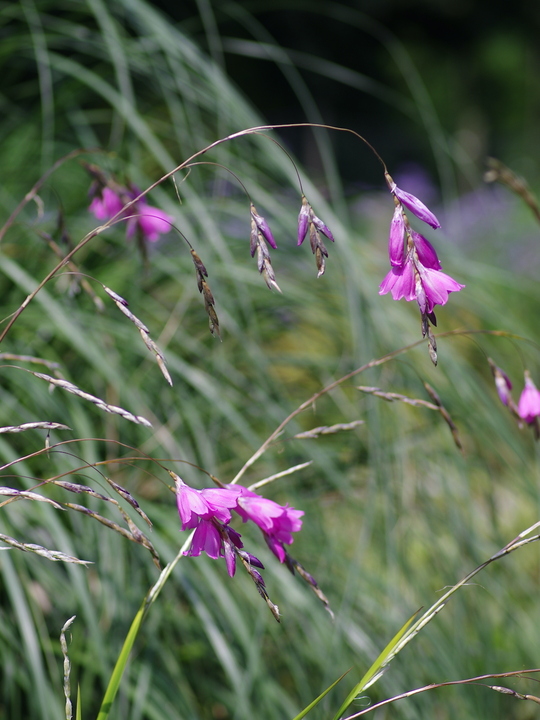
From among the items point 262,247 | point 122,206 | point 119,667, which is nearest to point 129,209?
point 122,206

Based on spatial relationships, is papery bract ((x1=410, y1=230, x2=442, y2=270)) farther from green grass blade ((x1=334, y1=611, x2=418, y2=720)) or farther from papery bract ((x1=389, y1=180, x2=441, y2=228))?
green grass blade ((x1=334, y1=611, x2=418, y2=720))

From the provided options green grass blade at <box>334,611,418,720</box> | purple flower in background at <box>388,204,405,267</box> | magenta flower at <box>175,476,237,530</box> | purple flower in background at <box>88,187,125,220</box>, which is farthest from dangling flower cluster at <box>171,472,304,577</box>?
purple flower in background at <box>88,187,125,220</box>

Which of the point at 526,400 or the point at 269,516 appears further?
the point at 526,400

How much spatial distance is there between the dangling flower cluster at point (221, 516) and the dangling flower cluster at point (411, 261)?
19 centimetres

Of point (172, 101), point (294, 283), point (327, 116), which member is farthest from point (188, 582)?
point (327, 116)

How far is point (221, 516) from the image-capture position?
498 mm

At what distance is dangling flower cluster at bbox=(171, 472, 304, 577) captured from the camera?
1.57ft

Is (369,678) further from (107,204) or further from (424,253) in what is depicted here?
(107,204)

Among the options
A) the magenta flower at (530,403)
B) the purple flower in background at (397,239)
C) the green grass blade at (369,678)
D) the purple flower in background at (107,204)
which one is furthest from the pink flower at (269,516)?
→ the purple flower in background at (107,204)

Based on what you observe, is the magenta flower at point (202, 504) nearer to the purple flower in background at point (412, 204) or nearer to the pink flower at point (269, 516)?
the pink flower at point (269, 516)

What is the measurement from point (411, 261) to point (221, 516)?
24 cm

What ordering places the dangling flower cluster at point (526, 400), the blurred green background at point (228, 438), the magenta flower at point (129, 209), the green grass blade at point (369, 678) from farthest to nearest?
the blurred green background at point (228, 438) < the magenta flower at point (129, 209) < the dangling flower cluster at point (526, 400) < the green grass blade at point (369, 678)

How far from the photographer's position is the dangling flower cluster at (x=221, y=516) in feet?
1.57

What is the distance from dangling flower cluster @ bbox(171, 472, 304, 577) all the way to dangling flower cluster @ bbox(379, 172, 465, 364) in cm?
19
